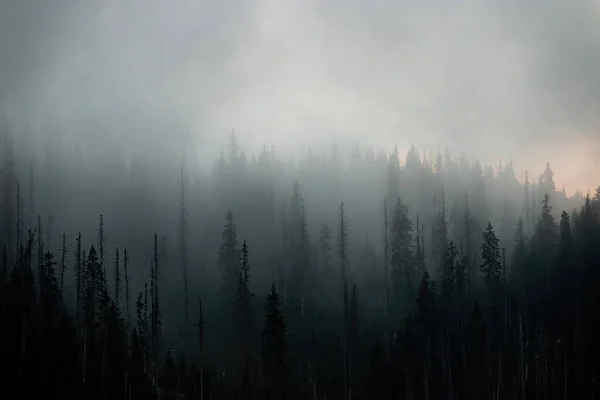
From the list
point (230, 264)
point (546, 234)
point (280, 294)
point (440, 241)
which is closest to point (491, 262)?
point (546, 234)

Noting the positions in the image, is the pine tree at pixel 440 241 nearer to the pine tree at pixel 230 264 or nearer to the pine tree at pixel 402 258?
the pine tree at pixel 402 258

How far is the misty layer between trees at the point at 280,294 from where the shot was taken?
7006 cm

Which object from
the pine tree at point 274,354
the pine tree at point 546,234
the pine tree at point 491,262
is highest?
the pine tree at point 546,234

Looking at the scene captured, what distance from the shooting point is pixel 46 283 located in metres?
76.9

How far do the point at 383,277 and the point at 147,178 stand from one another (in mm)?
75533

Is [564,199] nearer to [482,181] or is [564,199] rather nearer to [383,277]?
[482,181]

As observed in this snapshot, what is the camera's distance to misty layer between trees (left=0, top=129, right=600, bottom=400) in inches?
2758

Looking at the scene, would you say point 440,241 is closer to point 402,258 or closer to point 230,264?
point 402,258

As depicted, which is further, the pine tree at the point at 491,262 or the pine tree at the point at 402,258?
the pine tree at the point at 402,258

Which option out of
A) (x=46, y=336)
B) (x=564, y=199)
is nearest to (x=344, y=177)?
(x=564, y=199)

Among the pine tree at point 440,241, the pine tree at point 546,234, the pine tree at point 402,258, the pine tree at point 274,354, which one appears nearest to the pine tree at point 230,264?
the pine tree at point 274,354

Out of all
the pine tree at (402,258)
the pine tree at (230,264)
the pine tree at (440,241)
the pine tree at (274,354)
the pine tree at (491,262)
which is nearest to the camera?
the pine tree at (274,354)

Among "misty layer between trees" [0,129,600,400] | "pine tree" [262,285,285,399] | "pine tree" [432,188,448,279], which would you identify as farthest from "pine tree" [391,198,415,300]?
"pine tree" [262,285,285,399]

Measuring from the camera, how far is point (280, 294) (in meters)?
98.9
